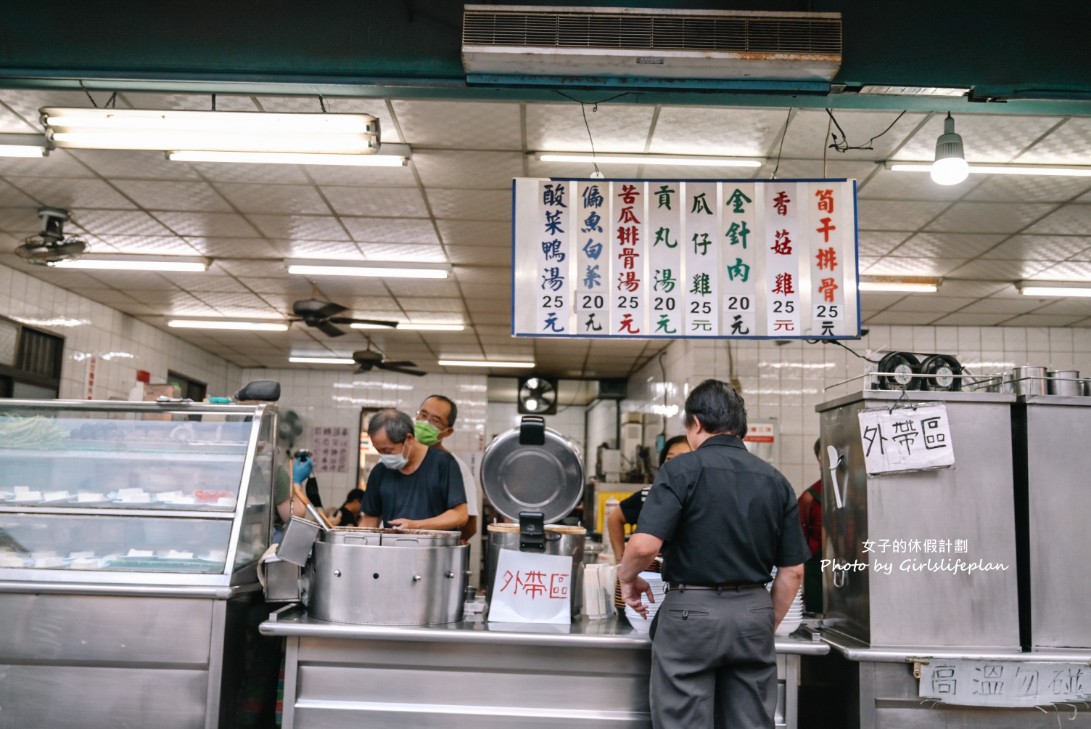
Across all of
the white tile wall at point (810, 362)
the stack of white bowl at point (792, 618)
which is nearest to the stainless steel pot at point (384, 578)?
the stack of white bowl at point (792, 618)

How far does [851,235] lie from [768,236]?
0.39 metres

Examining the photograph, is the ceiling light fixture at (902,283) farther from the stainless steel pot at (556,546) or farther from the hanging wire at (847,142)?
the stainless steel pot at (556,546)

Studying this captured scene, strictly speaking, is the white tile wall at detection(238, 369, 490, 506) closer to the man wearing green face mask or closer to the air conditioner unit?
the man wearing green face mask

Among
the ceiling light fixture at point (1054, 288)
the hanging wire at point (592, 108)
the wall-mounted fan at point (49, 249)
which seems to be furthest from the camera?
the ceiling light fixture at point (1054, 288)

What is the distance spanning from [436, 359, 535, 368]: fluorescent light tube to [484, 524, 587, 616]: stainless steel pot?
32.0ft

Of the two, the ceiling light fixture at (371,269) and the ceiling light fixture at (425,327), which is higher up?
the ceiling light fixture at (371,269)

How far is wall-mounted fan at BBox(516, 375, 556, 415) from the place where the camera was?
1448 cm

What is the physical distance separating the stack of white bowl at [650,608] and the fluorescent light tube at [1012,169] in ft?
11.0

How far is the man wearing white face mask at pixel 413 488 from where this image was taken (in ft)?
12.6

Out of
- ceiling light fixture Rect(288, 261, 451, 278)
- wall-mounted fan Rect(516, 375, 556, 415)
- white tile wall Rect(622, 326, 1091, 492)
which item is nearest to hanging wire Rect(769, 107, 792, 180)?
ceiling light fixture Rect(288, 261, 451, 278)

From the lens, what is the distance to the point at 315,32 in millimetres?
3471

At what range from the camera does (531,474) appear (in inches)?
142

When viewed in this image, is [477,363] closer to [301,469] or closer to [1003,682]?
[301,469]

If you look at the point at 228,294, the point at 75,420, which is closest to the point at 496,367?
the point at 228,294
